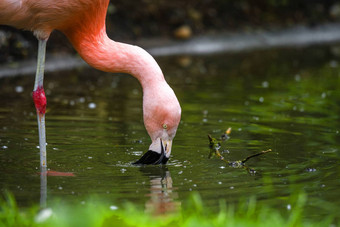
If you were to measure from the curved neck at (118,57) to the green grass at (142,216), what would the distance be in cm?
143

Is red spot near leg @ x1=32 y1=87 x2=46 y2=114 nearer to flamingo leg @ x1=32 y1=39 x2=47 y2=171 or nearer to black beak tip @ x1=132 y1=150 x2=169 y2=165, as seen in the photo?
flamingo leg @ x1=32 y1=39 x2=47 y2=171

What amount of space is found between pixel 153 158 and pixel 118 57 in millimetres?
902

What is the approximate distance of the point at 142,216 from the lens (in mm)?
3768

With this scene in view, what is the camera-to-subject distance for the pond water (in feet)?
14.8

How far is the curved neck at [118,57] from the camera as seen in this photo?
527 centimetres

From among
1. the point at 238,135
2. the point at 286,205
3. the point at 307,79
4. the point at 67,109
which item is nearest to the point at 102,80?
the point at 67,109

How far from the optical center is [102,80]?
10.1m

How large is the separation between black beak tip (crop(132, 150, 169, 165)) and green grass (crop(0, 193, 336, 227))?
1.06 m

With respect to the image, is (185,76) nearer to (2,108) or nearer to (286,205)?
(2,108)

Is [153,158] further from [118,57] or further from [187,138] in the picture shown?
[187,138]

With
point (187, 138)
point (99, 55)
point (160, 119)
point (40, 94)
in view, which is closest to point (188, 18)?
point (187, 138)

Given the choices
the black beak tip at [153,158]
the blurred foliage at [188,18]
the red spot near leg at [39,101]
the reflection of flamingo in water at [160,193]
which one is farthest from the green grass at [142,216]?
the blurred foliage at [188,18]

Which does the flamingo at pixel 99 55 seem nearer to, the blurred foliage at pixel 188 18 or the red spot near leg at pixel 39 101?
the red spot near leg at pixel 39 101

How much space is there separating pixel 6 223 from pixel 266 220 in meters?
1.46
